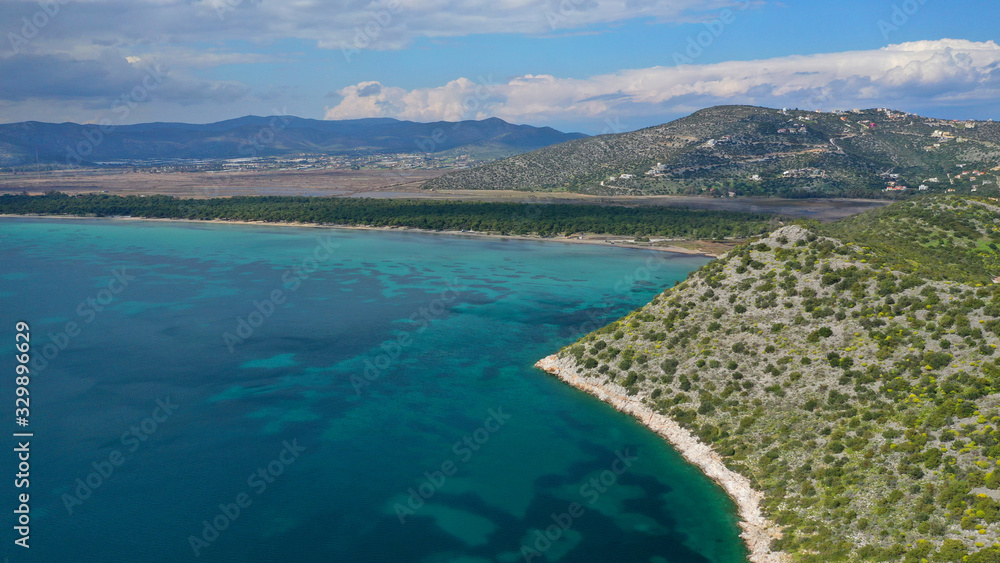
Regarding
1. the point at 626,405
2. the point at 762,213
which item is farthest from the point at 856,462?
the point at 762,213

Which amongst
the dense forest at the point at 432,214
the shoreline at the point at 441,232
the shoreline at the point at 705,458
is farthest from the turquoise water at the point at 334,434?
the dense forest at the point at 432,214

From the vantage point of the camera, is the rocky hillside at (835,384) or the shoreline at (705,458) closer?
the rocky hillside at (835,384)

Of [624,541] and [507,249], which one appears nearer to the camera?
[624,541]

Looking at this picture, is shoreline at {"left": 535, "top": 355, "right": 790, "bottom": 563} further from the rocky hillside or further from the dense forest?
the dense forest

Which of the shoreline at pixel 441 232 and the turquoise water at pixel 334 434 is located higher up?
the shoreline at pixel 441 232

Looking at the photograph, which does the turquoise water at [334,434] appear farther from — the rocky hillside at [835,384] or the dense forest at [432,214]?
the dense forest at [432,214]

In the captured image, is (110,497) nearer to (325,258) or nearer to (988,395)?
(988,395)

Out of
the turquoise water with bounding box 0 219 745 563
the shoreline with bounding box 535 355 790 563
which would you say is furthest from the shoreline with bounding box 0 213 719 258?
the shoreline with bounding box 535 355 790 563
